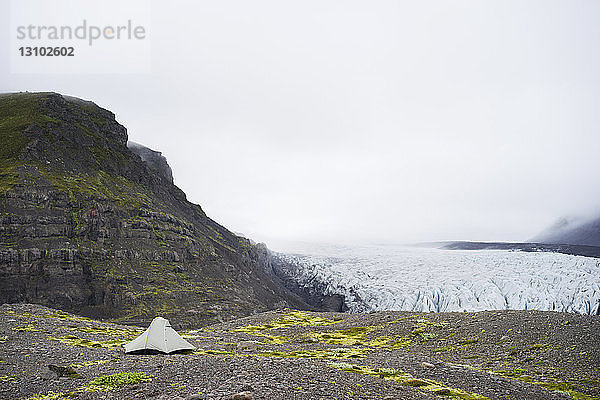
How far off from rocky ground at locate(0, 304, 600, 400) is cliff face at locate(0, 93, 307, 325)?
19.2 metres

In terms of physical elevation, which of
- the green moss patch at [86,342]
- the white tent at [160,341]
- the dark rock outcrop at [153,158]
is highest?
the dark rock outcrop at [153,158]

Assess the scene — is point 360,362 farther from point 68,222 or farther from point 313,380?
point 68,222

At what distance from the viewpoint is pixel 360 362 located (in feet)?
59.1

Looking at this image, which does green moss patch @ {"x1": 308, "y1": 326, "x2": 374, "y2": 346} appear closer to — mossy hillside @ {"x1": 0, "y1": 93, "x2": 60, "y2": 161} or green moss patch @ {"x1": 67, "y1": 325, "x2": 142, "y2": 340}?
green moss patch @ {"x1": 67, "y1": 325, "x2": 142, "y2": 340}

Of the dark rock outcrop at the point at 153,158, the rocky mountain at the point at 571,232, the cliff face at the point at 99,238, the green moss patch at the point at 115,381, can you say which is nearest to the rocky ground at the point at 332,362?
the green moss patch at the point at 115,381

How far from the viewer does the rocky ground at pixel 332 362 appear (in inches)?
475

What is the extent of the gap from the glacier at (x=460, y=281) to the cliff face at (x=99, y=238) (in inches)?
438

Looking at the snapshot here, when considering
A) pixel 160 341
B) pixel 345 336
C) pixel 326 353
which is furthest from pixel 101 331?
pixel 345 336

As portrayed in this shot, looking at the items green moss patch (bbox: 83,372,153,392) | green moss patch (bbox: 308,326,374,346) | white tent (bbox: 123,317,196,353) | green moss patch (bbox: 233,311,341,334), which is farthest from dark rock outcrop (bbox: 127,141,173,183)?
green moss patch (bbox: 83,372,153,392)

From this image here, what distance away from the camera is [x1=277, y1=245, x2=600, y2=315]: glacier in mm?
48906

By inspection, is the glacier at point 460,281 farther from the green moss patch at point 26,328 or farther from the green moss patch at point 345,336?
the green moss patch at point 26,328

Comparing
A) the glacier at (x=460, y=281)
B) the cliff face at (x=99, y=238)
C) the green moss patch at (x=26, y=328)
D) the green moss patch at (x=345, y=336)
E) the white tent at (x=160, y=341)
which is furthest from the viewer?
the glacier at (x=460, y=281)

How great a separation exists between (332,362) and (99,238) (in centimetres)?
4718

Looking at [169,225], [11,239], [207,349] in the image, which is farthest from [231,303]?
[207,349]
